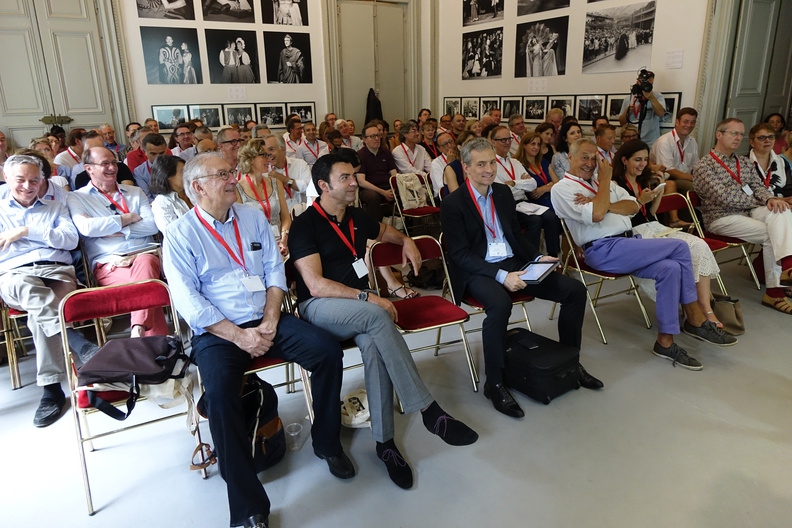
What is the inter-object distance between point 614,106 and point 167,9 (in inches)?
288

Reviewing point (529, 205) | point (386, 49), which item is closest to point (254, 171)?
point (529, 205)

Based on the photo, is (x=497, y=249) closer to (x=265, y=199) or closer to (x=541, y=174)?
(x=265, y=199)

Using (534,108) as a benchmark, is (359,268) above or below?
below

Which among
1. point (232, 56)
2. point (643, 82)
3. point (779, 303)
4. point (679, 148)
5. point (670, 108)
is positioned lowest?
point (779, 303)

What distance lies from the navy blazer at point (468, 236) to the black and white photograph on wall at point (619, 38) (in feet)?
17.3

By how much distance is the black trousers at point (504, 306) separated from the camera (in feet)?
9.89

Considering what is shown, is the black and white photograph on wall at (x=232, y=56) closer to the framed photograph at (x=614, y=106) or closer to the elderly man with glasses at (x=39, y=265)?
the framed photograph at (x=614, y=106)

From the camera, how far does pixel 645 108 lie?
22.8 feet

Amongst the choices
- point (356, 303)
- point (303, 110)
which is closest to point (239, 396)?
point (356, 303)

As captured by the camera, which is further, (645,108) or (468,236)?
(645,108)

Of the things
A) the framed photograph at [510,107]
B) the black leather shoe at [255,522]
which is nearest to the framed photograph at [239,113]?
the framed photograph at [510,107]

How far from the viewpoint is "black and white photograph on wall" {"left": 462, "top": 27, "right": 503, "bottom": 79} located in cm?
938

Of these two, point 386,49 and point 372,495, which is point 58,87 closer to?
point 386,49

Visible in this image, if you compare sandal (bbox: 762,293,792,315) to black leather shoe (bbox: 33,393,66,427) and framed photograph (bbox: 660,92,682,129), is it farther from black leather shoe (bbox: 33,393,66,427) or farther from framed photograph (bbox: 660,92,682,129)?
black leather shoe (bbox: 33,393,66,427)
